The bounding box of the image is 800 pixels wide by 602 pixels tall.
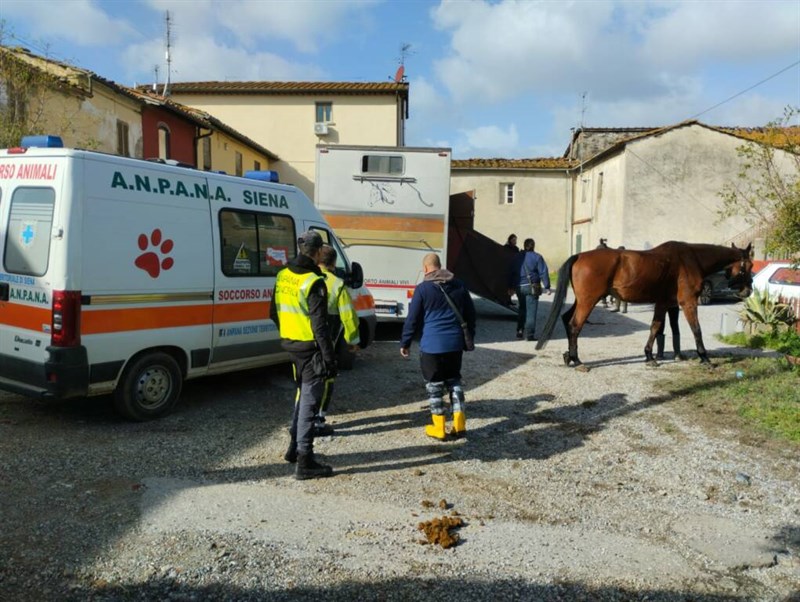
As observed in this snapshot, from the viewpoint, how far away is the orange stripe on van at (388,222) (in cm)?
1049

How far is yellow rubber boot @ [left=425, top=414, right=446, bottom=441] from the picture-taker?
227 inches

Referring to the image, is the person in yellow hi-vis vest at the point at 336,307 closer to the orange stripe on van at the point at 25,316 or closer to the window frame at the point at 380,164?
the orange stripe on van at the point at 25,316

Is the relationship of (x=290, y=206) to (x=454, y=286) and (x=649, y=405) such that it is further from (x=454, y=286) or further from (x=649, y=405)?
(x=649, y=405)

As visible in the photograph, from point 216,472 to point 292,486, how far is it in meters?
0.64

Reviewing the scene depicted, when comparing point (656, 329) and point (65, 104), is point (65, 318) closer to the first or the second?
point (656, 329)

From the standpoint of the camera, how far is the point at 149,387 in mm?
5961

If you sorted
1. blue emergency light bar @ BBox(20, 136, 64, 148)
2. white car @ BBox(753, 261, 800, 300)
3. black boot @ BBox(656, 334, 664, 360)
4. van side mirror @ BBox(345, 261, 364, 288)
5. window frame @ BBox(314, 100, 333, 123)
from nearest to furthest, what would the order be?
blue emergency light bar @ BBox(20, 136, 64, 148) < van side mirror @ BBox(345, 261, 364, 288) < black boot @ BBox(656, 334, 664, 360) < white car @ BBox(753, 261, 800, 300) < window frame @ BBox(314, 100, 333, 123)

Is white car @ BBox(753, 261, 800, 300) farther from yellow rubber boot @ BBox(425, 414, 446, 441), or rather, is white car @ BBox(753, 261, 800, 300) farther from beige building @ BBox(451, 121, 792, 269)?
beige building @ BBox(451, 121, 792, 269)

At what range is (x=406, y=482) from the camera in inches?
191

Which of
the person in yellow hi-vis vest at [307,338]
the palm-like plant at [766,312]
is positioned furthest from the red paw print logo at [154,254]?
the palm-like plant at [766,312]

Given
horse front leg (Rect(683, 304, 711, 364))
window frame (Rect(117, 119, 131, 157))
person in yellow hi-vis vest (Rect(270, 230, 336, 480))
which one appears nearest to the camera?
person in yellow hi-vis vest (Rect(270, 230, 336, 480))

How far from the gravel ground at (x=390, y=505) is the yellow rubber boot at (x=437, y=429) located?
10cm

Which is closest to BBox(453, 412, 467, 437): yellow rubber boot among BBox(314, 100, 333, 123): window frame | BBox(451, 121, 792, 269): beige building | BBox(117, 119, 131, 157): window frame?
BBox(117, 119, 131, 157): window frame

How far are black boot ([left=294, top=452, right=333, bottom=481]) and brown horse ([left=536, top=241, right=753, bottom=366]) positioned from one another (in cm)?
519
